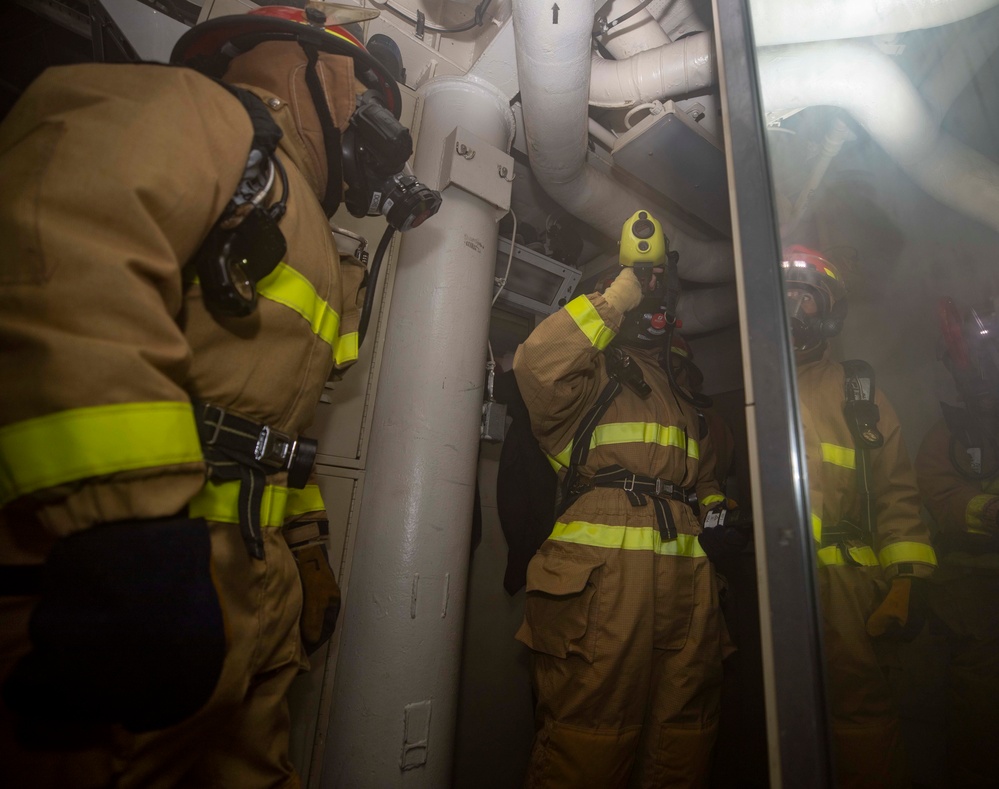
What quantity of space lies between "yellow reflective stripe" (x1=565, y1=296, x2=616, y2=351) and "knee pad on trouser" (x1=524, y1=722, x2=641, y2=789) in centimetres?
113

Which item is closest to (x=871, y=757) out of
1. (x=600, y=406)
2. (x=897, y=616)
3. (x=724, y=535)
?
(x=897, y=616)

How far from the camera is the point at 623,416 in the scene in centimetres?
167

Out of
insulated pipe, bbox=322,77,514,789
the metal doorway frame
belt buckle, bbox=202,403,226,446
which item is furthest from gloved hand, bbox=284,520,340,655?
the metal doorway frame

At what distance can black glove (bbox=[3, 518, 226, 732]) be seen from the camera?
449 millimetres

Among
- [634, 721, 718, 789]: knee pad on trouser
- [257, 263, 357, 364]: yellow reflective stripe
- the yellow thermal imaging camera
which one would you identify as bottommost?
[634, 721, 718, 789]: knee pad on trouser

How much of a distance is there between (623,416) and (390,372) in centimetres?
83

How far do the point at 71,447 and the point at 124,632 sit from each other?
0.20m

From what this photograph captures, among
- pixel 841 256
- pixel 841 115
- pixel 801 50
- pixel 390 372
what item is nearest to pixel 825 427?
pixel 841 256

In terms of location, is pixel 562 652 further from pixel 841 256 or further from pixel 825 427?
pixel 841 256

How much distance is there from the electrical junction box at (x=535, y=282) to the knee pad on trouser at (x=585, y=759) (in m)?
1.77

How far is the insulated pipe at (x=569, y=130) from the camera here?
4.62 ft

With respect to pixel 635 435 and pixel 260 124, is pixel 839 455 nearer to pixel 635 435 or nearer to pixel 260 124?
pixel 635 435

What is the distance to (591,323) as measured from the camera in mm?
1501

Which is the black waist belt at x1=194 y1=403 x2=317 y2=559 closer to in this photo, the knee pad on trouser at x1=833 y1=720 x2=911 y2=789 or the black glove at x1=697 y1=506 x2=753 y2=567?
the black glove at x1=697 y1=506 x2=753 y2=567
